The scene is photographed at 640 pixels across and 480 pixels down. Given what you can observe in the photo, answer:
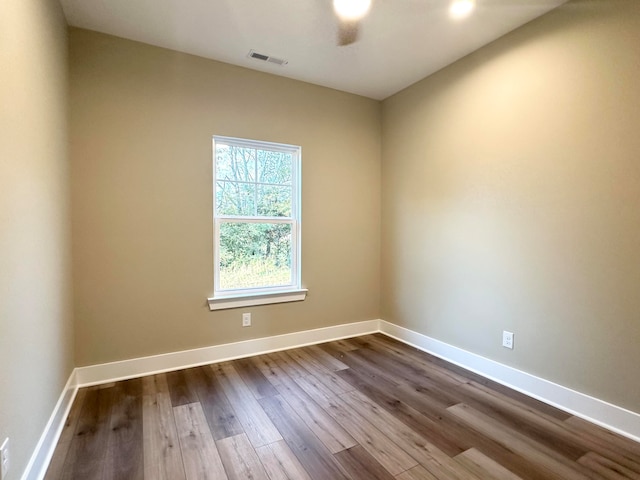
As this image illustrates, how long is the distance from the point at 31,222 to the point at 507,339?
310cm

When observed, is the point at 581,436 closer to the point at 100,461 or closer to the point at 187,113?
the point at 100,461

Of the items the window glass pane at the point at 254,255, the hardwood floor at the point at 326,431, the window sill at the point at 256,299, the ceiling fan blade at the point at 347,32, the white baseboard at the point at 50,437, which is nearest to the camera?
the white baseboard at the point at 50,437

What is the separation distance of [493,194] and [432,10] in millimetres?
1398

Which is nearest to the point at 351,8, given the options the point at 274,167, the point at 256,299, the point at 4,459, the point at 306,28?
the point at 306,28

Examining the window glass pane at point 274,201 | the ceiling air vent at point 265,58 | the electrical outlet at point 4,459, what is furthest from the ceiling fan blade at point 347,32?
the electrical outlet at point 4,459

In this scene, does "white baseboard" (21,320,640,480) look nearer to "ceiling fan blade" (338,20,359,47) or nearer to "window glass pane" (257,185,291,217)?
"window glass pane" (257,185,291,217)

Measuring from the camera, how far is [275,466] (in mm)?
1632

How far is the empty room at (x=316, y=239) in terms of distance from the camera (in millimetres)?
1679

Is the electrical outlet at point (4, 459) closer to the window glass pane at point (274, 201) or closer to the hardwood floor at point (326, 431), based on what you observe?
the hardwood floor at point (326, 431)

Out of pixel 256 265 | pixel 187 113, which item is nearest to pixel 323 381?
pixel 256 265

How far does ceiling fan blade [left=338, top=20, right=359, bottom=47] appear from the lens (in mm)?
2355

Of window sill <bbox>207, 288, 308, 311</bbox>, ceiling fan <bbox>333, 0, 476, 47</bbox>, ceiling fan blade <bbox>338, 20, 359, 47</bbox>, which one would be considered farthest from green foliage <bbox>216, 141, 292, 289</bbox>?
ceiling fan <bbox>333, 0, 476, 47</bbox>

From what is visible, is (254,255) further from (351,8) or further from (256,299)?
(351,8)

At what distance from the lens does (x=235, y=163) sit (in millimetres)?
3008
